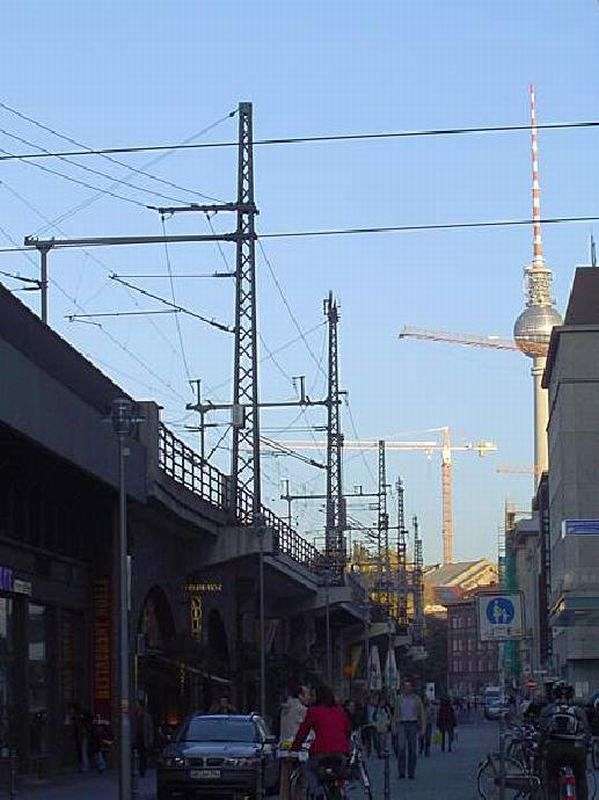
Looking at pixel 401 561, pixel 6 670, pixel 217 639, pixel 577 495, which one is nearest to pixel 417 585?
pixel 401 561

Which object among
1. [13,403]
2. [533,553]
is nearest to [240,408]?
[13,403]

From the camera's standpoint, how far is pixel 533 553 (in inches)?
7239

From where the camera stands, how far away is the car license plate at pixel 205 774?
1153 inches

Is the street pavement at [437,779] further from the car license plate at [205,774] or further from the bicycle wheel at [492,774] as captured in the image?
the bicycle wheel at [492,774]

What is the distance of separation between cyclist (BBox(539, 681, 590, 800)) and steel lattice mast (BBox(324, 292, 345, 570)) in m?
59.5

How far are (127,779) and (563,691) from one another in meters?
8.46

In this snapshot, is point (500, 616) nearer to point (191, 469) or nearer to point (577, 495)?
point (191, 469)

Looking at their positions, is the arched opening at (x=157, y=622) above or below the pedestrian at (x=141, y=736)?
above

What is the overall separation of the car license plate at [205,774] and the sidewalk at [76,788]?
3660mm

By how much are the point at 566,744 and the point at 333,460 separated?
211 feet

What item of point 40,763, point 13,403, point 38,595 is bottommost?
point 40,763

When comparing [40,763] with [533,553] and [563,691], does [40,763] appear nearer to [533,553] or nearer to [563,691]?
[563,691]


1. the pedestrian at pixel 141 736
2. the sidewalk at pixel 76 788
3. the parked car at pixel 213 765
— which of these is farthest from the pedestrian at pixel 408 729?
the parked car at pixel 213 765

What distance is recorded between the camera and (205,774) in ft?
96.2
